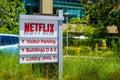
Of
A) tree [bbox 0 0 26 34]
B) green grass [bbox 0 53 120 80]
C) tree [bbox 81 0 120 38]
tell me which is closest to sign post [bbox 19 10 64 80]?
green grass [bbox 0 53 120 80]

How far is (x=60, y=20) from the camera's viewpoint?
9.19 m

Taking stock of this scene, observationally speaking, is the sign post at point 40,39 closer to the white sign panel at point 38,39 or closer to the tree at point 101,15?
the white sign panel at point 38,39

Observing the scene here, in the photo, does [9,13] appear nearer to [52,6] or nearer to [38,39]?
[52,6]

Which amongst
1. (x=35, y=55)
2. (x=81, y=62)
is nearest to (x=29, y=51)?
(x=35, y=55)

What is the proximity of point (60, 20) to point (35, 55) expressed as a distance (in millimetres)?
1054

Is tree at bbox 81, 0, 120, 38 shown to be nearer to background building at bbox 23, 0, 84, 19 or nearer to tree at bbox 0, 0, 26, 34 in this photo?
tree at bbox 0, 0, 26, 34

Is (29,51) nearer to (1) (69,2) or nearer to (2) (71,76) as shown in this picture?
(2) (71,76)

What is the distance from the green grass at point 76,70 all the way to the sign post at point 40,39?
1.15ft

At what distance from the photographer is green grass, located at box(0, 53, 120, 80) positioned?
28.8ft

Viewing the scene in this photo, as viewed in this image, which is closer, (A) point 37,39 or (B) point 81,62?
(A) point 37,39

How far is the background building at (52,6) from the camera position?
230ft

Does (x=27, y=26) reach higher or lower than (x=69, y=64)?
higher

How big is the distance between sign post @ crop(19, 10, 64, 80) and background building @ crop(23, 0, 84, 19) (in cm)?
5719

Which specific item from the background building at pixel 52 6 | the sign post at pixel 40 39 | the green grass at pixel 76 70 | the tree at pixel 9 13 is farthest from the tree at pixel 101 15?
the sign post at pixel 40 39
